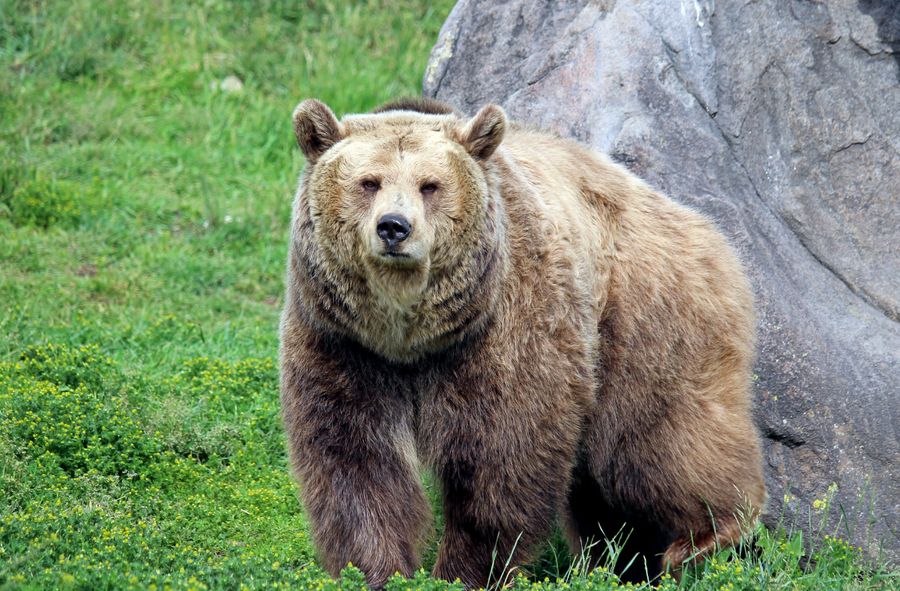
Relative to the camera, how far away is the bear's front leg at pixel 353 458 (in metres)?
4.91

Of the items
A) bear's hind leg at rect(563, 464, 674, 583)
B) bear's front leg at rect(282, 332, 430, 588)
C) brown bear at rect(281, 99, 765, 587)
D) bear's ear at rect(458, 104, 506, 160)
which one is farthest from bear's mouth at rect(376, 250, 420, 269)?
bear's hind leg at rect(563, 464, 674, 583)

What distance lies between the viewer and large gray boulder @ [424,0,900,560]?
6.29 meters

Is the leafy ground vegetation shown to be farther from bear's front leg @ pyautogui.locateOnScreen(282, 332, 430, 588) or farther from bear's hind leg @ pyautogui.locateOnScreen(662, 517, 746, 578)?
bear's front leg @ pyautogui.locateOnScreen(282, 332, 430, 588)

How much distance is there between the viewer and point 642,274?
553cm

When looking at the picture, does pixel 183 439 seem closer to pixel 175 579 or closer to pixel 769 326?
pixel 175 579

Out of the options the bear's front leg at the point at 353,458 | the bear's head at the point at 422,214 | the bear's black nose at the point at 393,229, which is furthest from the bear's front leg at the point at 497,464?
the bear's black nose at the point at 393,229

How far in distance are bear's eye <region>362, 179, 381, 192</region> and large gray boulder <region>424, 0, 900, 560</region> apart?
2117mm

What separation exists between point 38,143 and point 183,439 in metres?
4.65

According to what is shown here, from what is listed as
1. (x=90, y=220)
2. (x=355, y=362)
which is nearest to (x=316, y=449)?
(x=355, y=362)

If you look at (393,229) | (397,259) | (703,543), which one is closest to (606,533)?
(703,543)

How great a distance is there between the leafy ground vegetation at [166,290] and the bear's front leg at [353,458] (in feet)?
1.06

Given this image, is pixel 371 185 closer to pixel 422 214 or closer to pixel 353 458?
pixel 422 214

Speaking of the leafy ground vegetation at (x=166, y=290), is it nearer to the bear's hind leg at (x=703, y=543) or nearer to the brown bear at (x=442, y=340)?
the bear's hind leg at (x=703, y=543)

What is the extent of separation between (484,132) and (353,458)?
5.13 ft
